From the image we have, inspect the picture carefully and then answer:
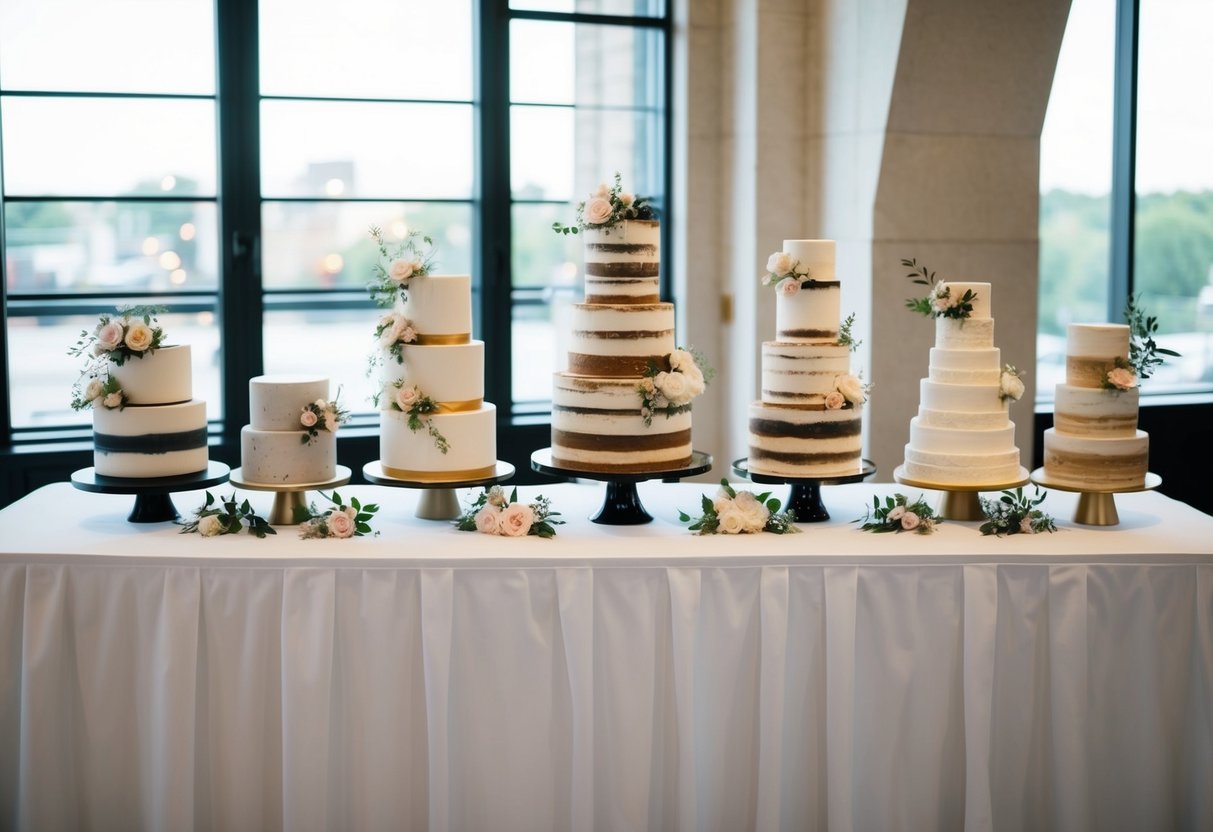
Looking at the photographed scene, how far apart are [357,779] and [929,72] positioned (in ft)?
10.3

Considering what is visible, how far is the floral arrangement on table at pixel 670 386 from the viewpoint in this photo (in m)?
2.97

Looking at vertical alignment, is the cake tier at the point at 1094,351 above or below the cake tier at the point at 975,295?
below

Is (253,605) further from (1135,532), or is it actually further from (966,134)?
(966,134)

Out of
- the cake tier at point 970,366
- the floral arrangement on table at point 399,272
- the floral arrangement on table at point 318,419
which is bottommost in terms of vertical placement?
the floral arrangement on table at point 318,419

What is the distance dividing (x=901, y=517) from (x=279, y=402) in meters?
1.45

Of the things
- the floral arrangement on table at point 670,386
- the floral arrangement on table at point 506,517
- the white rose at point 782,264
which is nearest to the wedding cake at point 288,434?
the floral arrangement on table at point 506,517

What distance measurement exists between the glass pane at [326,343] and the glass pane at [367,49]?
33.3 inches

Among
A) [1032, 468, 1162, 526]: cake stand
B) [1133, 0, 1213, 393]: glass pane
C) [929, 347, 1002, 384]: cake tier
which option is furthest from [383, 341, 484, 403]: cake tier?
[1133, 0, 1213, 393]: glass pane

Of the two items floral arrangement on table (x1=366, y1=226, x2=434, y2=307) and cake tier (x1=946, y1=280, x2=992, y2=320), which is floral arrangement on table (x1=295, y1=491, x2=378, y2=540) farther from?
cake tier (x1=946, y1=280, x2=992, y2=320)

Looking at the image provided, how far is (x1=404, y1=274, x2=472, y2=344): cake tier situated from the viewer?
306cm

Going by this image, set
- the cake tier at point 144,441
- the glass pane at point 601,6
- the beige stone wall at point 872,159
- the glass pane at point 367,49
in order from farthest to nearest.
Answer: the glass pane at point 601,6, the glass pane at point 367,49, the beige stone wall at point 872,159, the cake tier at point 144,441

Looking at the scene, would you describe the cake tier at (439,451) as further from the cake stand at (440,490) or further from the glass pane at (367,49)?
the glass pane at (367,49)

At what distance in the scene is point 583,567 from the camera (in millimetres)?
2814

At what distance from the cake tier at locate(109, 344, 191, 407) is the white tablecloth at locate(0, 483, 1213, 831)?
35cm
